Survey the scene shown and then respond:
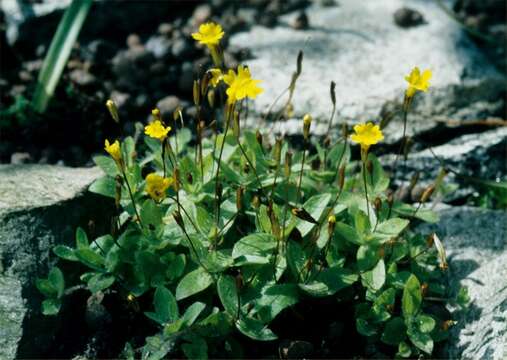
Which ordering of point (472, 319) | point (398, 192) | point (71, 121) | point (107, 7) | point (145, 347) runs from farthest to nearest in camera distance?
1. point (107, 7)
2. point (71, 121)
3. point (398, 192)
4. point (472, 319)
5. point (145, 347)

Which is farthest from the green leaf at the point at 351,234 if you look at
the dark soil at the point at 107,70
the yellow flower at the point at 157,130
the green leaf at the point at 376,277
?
the dark soil at the point at 107,70

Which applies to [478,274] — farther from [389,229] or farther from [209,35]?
[209,35]

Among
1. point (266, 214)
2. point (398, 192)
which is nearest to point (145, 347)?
point (266, 214)

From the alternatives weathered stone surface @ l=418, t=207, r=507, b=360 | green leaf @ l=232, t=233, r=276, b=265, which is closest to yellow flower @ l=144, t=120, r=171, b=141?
green leaf @ l=232, t=233, r=276, b=265

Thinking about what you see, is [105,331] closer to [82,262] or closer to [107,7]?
[82,262]

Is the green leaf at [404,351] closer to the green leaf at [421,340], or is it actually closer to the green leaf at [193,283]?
the green leaf at [421,340]

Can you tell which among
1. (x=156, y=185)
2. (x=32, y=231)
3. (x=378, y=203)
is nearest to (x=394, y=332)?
(x=378, y=203)

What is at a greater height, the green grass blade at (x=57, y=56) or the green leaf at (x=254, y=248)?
the green grass blade at (x=57, y=56)
